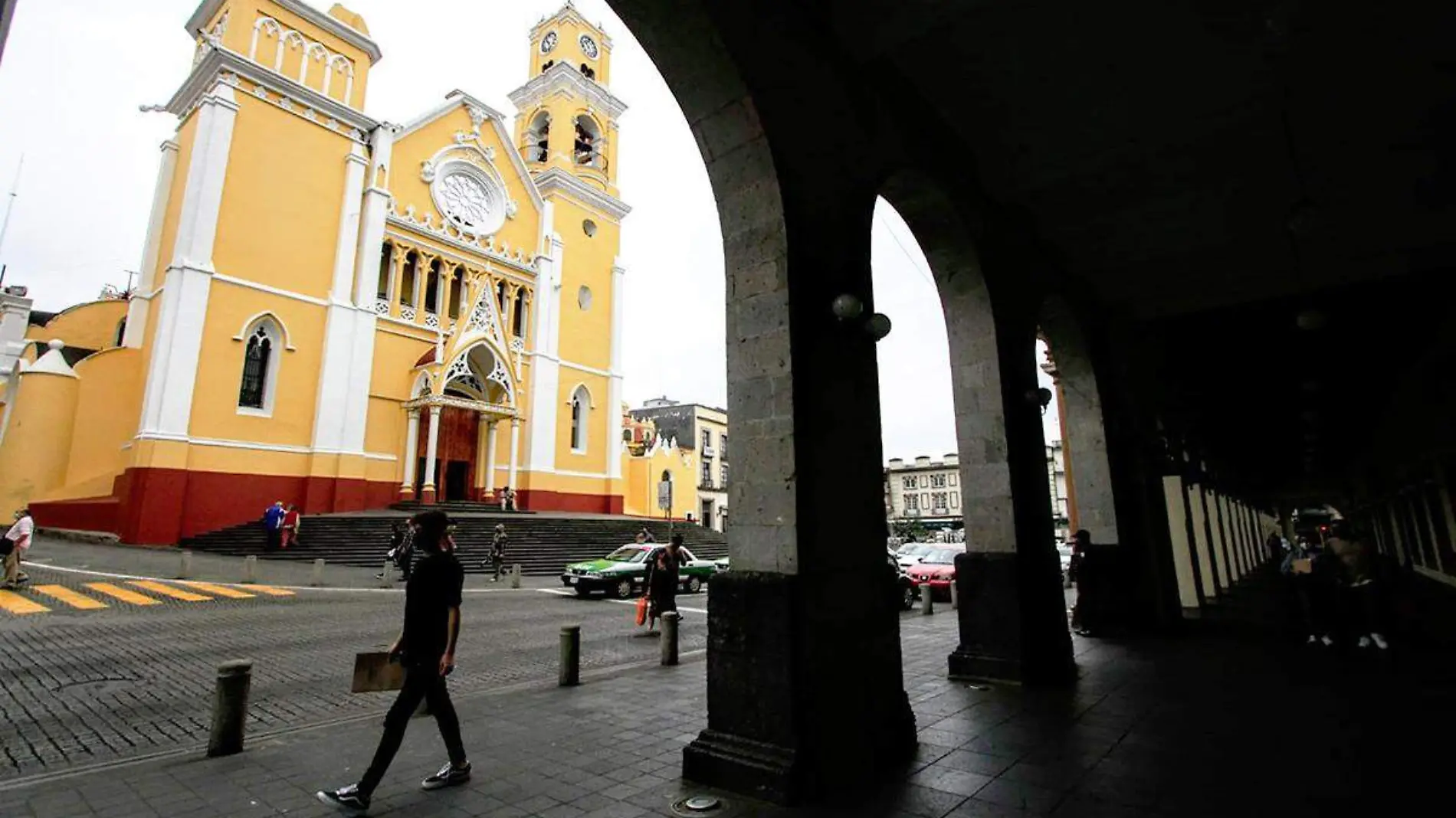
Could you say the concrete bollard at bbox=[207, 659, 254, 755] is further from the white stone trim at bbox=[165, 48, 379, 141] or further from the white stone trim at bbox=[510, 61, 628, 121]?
the white stone trim at bbox=[510, 61, 628, 121]

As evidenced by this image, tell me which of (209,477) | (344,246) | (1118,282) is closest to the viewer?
(1118,282)

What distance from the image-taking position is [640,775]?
154 inches

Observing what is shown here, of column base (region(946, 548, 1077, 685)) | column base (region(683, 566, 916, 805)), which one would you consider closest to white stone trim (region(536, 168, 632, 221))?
column base (region(946, 548, 1077, 685))

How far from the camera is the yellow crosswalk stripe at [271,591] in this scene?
1273cm

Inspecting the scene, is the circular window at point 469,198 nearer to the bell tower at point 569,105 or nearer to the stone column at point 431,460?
the bell tower at point 569,105

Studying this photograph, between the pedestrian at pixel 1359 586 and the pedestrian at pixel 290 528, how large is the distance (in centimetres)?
2292

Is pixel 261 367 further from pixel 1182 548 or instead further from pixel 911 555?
pixel 1182 548

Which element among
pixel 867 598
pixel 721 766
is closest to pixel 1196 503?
pixel 867 598

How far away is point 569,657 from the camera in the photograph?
21.4 ft

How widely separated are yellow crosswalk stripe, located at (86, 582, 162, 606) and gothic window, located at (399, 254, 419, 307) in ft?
51.1

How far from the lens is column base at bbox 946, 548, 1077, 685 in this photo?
593 cm

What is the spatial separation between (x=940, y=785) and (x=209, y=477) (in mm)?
23293

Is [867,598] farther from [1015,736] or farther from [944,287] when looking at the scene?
[944,287]

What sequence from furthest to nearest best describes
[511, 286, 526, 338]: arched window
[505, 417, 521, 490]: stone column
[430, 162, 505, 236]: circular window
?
[511, 286, 526, 338]: arched window
[430, 162, 505, 236]: circular window
[505, 417, 521, 490]: stone column
